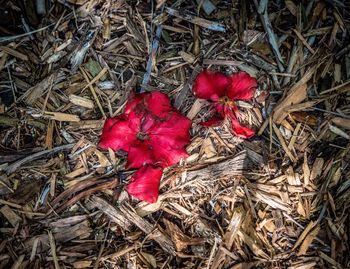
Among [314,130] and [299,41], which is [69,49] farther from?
[314,130]

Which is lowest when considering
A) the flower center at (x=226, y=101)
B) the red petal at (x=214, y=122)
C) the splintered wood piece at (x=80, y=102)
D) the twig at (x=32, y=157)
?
the twig at (x=32, y=157)

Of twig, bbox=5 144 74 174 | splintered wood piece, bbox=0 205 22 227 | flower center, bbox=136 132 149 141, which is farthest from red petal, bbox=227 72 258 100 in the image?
splintered wood piece, bbox=0 205 22 227

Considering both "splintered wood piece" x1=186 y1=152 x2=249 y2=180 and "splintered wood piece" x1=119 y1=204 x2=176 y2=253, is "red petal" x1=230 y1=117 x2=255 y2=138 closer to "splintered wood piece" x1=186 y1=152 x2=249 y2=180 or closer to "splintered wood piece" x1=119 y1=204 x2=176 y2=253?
"splintered wood piece" x1=186 y1=152 x2=249 y2=180

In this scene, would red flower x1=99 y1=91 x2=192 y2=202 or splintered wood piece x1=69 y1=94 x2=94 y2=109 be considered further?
splintered wood piece x1=69 y1=94 x2=94 y2=109

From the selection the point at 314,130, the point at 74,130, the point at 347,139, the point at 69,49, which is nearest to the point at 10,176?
the point at 74,130

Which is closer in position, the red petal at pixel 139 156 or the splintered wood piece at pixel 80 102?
the red petal at pixel 139 156

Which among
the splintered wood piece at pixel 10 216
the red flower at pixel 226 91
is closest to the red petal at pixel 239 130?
the red flower at pixel 226 91

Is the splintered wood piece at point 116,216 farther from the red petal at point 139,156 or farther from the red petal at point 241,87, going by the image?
the red petal at point 241,87

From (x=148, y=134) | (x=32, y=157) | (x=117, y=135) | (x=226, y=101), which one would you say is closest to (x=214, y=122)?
(x=226, y=101)
